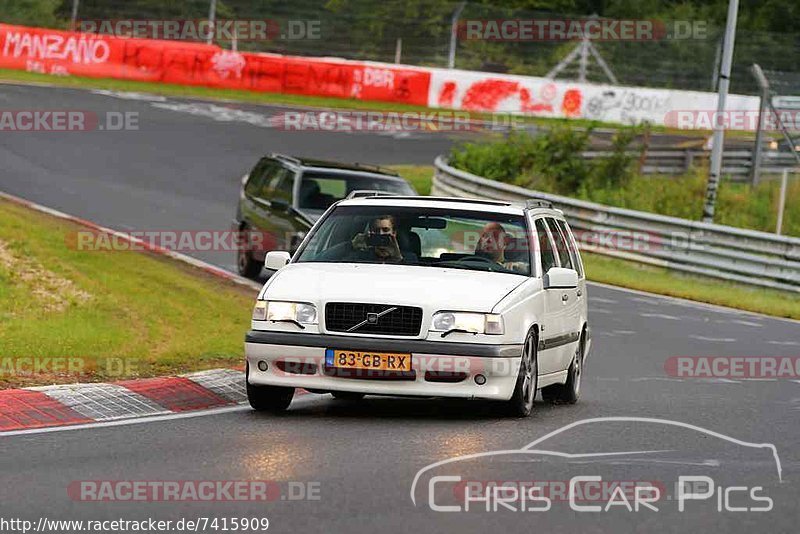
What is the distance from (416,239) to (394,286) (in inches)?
43.1

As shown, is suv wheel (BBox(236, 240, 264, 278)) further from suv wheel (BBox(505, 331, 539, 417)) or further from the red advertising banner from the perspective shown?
the red advertising banner

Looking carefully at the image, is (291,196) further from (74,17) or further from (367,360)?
(74,17)

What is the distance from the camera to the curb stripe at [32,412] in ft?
32.9

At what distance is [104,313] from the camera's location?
1525 centimetres

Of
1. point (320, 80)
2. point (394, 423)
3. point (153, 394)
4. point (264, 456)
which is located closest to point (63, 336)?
point (153, 394)

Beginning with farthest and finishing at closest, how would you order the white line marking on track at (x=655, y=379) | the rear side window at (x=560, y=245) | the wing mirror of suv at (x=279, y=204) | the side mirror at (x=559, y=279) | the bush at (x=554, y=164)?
the bush at (x=554, y=164), the wing mirror of suv at (x=279, y=204), the white line marking on track at (x=655, y=379), the rear side window at (x=560, y=245), the side mirror at (x=559, y=279)

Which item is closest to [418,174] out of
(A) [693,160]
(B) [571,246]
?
(A) [693,160]

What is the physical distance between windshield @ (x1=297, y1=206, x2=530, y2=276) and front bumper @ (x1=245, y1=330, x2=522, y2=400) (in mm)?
1140

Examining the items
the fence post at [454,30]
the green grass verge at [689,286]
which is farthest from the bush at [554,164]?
the fence post at [454,30]

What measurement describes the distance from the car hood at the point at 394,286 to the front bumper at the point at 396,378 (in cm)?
27

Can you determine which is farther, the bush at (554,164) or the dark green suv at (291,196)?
the bush at (554,164)

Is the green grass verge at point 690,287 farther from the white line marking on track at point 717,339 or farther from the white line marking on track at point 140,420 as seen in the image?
the white line marking on track at point 140,420

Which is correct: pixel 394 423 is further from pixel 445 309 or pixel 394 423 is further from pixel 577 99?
pixel 577 99

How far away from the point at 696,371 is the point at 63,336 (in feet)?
20.9
